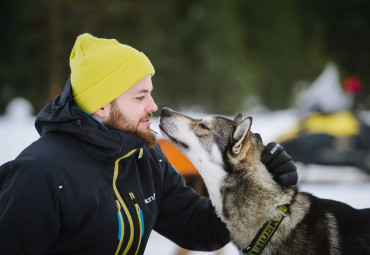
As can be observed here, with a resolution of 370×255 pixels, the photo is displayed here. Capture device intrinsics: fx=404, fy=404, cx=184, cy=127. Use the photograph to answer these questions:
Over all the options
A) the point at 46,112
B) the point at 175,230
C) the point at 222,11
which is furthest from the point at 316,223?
the point at 222,11

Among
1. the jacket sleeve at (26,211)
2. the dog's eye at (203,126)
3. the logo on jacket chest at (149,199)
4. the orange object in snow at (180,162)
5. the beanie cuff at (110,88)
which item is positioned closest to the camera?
the jacket sleeve at (26,211)

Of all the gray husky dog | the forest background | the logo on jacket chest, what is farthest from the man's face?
the forest background

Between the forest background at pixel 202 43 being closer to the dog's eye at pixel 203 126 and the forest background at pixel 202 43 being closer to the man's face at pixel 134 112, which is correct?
the dog's eye at pixel 203 126

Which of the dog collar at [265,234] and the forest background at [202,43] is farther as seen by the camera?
the forest background at [202,43]

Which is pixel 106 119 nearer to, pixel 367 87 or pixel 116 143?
pixel 116 143

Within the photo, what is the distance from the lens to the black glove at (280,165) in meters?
2.00

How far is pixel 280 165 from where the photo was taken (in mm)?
2021

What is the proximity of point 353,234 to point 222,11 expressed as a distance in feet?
62.2

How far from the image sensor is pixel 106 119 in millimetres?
1906

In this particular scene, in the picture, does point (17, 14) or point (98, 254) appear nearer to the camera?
point (98, 254)

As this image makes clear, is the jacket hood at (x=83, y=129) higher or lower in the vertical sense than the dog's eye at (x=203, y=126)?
lower

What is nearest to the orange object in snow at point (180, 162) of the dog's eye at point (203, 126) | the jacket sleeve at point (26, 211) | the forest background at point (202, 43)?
the dog's eye at point (203, 126)

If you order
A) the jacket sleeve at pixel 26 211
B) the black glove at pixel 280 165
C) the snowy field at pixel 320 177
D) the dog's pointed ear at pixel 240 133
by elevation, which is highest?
the snowy field at pixel 320 177

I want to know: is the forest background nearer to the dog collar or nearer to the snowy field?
the snowy field
